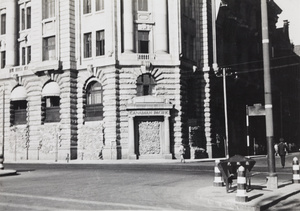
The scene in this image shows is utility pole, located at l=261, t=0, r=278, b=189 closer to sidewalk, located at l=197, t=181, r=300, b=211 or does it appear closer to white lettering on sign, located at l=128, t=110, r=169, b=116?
sidewalk, located at l=197, t=181, r=300, b=211

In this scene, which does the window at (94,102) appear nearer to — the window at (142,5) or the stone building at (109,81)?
the stone building at (109,81)

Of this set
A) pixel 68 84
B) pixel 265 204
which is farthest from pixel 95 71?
pixel 265 204

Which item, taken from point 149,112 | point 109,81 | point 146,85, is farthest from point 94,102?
point 149,112

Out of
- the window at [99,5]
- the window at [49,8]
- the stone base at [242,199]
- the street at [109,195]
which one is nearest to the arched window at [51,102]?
the window at [49,8]

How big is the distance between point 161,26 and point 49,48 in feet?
36.4

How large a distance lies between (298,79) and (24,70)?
46312 millimetres

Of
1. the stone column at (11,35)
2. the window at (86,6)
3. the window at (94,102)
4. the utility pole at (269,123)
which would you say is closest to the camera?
the utility pole at (269,123)

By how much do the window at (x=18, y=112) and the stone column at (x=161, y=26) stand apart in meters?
14.7

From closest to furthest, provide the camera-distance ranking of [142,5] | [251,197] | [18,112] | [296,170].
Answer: [251,197], [296,170], [142,5], [18,112]

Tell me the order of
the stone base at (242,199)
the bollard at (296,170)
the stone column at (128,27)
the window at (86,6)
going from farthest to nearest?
1. the window at (86,6)
2. the stone column at (128,27)
3. the bollard at (296,170)
4. the stone base at (242,199)

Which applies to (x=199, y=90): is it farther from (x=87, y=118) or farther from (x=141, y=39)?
(x=87, y=118)

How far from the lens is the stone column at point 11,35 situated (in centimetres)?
4159

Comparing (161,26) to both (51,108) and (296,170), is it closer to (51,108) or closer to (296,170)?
(51,108)

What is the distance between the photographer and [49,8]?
39.2 m
